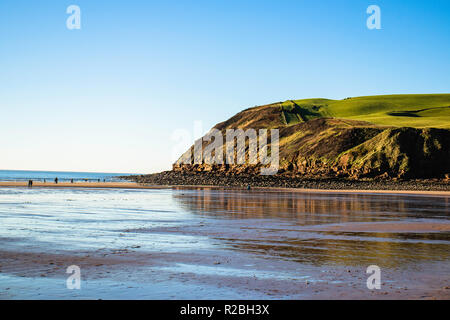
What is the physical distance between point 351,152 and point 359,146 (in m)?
2.81

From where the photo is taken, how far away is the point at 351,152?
9406 cm

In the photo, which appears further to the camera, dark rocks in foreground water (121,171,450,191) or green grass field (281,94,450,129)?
green grass field (281,94,450,129)

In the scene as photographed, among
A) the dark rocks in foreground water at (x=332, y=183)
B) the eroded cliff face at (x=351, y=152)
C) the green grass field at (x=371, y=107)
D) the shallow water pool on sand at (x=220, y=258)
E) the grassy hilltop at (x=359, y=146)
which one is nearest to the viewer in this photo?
the shallow water pool on sand at (x=220, y=258)

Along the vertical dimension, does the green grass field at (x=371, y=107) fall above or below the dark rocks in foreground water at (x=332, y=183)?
above

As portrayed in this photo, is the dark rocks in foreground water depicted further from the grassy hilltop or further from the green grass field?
the green grass field

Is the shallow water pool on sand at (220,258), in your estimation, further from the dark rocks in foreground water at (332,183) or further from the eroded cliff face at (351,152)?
the eroded cliff face at (351,152)

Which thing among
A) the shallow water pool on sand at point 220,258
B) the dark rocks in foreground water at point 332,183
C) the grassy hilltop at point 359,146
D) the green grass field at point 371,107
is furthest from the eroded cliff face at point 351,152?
the shallow water pool on sand at point 220,258

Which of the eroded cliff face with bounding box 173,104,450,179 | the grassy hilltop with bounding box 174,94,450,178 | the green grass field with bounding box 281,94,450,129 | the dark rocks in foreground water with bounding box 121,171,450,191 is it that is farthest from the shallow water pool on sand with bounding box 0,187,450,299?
the green grass field with bounding box 281,94,450,129

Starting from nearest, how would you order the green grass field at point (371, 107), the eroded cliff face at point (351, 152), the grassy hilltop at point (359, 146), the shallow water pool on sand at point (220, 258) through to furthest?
1. the shallow water pool on sand at point (220, 258)
2. the eroded cliff face at point (351, 152)
3. the grassy hilltop at point (359, 146)
4. the green grass field at point (371, 107)

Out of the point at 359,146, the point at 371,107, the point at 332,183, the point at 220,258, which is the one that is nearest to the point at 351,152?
the point at 359,146

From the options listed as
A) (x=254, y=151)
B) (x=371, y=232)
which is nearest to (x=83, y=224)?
(x=371, y=232)

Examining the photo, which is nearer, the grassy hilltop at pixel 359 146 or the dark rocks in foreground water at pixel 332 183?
the dark rocks in foreground water at pixel 332 183

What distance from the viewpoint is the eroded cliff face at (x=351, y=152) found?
271 feet

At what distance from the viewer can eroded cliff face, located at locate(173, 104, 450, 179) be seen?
8269 cm
